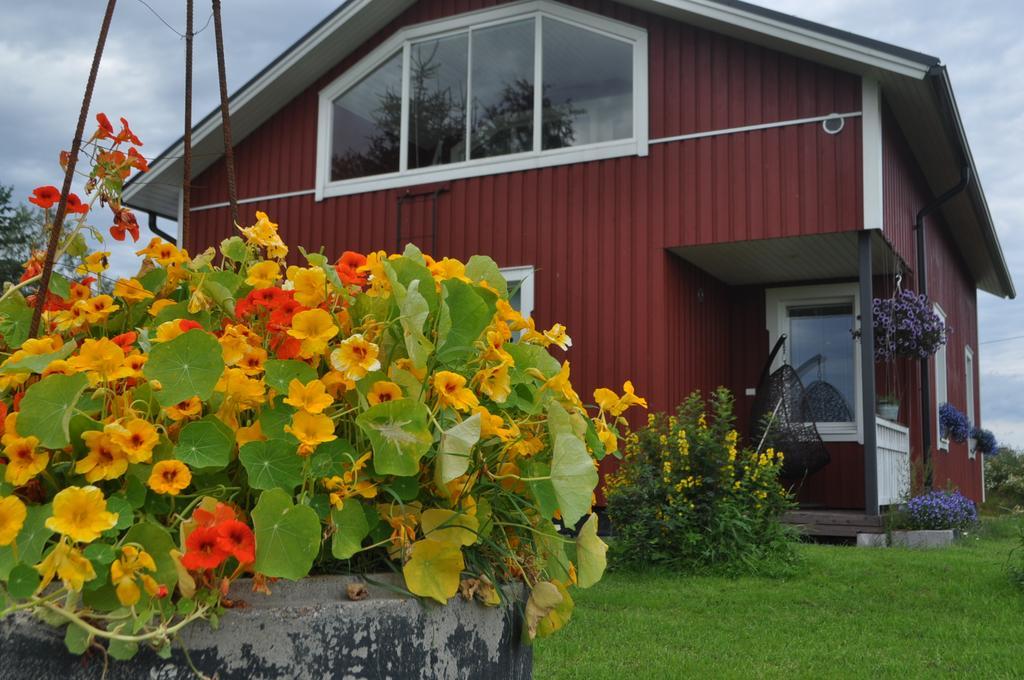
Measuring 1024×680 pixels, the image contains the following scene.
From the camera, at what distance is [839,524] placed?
7.54 metres

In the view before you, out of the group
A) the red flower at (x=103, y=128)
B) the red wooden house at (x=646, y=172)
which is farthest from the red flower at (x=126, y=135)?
the red wooden house at (x=646, y=172)

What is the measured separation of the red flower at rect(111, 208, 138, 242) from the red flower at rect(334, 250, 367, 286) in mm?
513

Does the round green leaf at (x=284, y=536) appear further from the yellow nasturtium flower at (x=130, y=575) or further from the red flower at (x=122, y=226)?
the red flower at (x=122, y=226)

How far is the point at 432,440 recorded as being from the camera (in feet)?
3.92

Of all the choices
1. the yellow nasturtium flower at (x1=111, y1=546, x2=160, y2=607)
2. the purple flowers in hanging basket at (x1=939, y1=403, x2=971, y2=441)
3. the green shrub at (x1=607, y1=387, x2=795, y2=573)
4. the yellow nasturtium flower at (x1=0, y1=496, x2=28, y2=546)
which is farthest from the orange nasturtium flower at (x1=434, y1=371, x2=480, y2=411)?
the purple flowers in hanging basket at (x1=939, y1=403, x2=971, y2=441)

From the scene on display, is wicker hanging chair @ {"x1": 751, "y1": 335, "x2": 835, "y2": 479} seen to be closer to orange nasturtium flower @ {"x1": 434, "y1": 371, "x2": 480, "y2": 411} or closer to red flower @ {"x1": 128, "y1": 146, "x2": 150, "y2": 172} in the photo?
red flower @ {"x1": 128, "y1": 146, "x2": 150, "y2": 172}

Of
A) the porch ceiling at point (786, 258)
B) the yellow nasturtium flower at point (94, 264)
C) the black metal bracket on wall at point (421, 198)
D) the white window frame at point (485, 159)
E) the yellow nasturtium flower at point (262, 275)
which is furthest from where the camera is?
the black metal bracket on wall at point (421, 198)

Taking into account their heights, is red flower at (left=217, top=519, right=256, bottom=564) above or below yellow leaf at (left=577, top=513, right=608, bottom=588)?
above

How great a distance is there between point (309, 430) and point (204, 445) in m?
0.13

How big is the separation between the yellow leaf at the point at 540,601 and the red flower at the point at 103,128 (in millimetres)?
1132

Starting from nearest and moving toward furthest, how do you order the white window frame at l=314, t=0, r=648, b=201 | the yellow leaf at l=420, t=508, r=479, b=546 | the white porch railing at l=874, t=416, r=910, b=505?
the yellow leaf at l=420, t=508, r=479, b=546
the white window frame at l=314, t=0, r=648, b=201
the white porch railing at l=874, t=416, r=910, b=505

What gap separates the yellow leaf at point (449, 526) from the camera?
1.21 metres

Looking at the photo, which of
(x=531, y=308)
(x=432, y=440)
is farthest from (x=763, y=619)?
(x=531, y=308)

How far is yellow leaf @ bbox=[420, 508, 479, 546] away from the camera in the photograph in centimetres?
121
